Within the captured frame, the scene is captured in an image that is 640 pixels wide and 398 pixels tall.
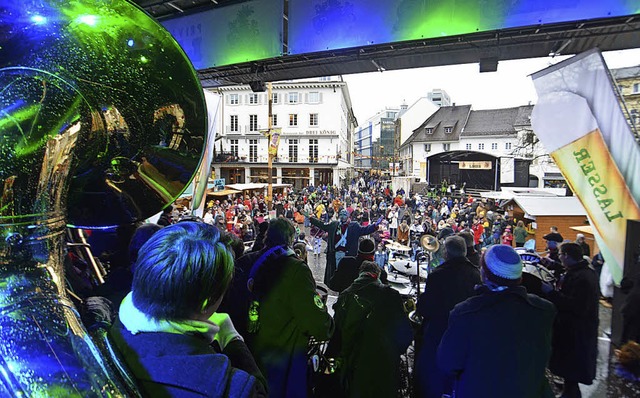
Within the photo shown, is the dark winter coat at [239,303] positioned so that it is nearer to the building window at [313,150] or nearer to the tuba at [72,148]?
the tuba at [72,148]

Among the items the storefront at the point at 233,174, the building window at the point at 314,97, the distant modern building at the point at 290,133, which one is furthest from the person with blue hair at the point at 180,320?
the building window at the point at 314,97

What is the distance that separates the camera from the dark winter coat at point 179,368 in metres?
0.72

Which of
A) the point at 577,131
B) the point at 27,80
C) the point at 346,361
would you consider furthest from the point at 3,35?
the point at 577,131

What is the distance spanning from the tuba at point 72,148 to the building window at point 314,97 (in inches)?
1011

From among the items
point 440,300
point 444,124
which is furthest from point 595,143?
point 444,124

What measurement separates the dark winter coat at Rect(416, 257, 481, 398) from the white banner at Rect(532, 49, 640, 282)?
114 cm

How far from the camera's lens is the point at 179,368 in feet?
2.42

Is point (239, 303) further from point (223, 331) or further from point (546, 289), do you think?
point (546, 289)

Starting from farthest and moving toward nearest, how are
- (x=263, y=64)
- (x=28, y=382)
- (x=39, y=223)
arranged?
(x=263, y=64), (x=39, y=223), (x=28, y=382)

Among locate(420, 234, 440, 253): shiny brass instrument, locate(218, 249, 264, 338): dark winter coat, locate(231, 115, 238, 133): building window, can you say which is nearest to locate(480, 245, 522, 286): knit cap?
locate(218, 249, 264, 338): dark winter coat

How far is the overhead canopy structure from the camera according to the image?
→ 3.41 meters

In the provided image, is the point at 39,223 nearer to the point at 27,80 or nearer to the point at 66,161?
the point at 66,161

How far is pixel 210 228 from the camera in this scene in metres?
0.96

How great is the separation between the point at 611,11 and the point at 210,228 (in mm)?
4060
